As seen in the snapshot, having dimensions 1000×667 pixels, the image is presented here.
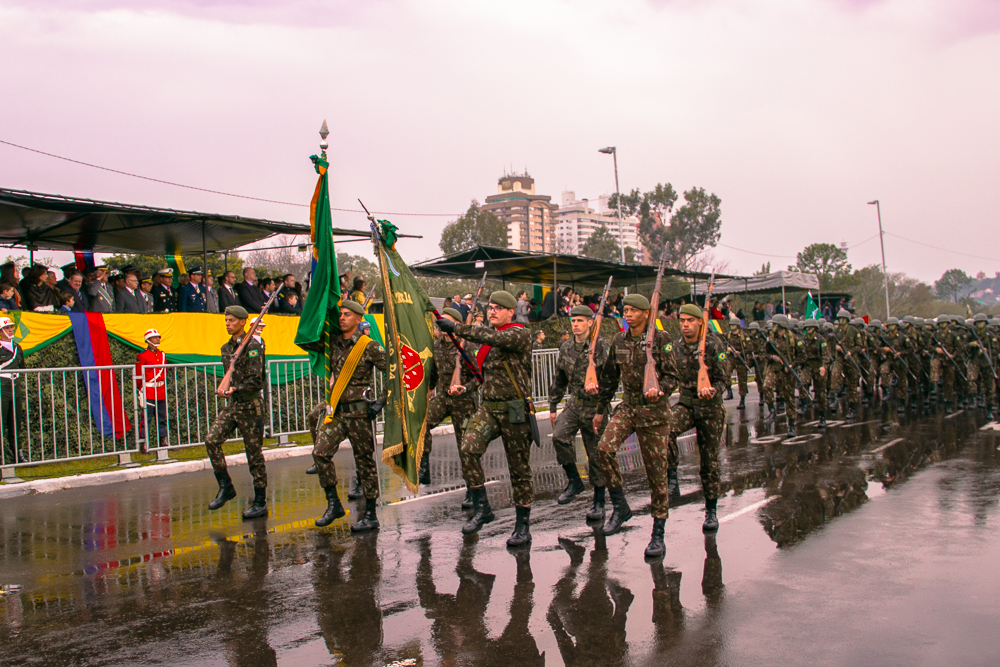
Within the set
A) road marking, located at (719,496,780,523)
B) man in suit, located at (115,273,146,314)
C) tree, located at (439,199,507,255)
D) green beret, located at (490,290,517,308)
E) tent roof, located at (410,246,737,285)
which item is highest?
tree, located at (439,199,507,255)

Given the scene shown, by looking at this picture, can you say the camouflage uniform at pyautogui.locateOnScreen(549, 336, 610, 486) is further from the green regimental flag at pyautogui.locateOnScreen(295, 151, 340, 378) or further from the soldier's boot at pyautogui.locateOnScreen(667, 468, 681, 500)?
the green regimental flag at pyautogui.locateOnScreen(295, 151, 340, 378)

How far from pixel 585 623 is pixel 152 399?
8.85 metres

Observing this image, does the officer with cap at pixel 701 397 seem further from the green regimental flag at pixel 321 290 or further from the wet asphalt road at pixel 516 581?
the green regimental flag at pixel 321 290

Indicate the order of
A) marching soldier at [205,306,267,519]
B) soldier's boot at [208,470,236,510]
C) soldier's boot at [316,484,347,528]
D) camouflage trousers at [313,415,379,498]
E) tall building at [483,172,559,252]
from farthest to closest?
tall building at [483,172,559,252] → soldier's boot at [208,470,236,510] → marching soldier at [205,306,267,519] → soldier's boot at [316,484,347,528] → camouflage trousers at [313,415,379,498]

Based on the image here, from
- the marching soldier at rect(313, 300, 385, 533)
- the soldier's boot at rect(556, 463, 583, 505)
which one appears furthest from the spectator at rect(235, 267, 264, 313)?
the soldier's boot at rect(556, 463, 583, 505)

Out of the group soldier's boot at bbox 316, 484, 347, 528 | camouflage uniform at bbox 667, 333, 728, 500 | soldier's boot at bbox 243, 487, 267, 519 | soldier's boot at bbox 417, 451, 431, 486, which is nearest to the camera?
camouflage uniform at bbox 667, 333, 728, 500

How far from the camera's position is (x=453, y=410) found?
9.08 m

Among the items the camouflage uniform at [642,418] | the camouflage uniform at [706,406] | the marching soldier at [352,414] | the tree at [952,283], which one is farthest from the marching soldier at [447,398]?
the tree at [952,283]

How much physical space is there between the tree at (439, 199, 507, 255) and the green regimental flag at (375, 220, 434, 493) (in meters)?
43.3

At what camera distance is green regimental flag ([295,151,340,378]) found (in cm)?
765

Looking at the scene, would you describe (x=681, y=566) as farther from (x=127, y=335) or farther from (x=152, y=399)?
(x=127, y=335)

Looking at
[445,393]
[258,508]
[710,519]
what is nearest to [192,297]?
[445,393]

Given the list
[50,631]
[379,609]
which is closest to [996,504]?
[379,609]

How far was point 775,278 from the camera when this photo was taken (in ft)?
102
